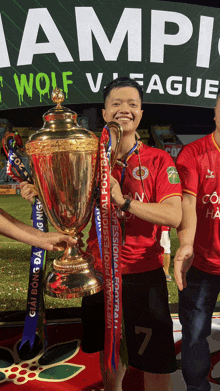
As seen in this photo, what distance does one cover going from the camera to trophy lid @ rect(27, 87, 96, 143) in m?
0.82

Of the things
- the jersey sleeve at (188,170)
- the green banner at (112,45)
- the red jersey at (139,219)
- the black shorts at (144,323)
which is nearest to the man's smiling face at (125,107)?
the red jersey at (139,219)

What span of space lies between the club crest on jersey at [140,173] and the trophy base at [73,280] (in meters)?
0.44

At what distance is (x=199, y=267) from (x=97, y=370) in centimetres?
105

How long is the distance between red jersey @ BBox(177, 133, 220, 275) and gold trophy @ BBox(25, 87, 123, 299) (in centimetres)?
51

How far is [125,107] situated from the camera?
121cm

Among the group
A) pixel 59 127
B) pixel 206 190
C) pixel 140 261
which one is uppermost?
pixel 59 127

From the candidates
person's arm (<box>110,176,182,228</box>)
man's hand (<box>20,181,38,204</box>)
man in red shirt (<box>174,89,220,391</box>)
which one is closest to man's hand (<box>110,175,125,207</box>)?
person's arm (<box>110,176,182,228</box>)

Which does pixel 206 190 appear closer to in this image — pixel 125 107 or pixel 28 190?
pixel 125 107

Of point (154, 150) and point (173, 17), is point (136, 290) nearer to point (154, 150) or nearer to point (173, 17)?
point (154, 150)

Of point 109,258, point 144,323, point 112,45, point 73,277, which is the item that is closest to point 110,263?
point 109,258

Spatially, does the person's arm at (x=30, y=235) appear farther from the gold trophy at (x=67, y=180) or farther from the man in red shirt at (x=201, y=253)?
the man in red shirt at (x=201, y=253)

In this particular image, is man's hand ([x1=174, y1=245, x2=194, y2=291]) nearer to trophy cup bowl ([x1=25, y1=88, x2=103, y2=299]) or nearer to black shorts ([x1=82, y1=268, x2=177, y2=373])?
black shorts ([x1=82, y1=268, x2=177, y2=373])

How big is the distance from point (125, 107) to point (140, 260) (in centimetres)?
64

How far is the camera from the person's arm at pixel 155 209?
978 mm
